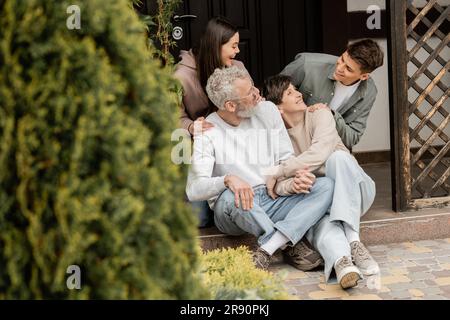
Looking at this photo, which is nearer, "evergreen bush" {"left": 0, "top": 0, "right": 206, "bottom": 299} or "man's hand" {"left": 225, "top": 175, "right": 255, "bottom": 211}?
"evergreen bush" {"left": 0, "top": 0, "right": 206, "bottom": 299}

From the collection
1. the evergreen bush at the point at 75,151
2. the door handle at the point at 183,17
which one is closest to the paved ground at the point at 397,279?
the evergreen bush at the point at 75,151

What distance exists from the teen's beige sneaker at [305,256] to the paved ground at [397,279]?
0.14ft

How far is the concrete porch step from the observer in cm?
461

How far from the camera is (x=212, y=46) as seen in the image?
14.7ft

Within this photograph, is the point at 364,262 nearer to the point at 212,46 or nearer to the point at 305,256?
the point at 305,256

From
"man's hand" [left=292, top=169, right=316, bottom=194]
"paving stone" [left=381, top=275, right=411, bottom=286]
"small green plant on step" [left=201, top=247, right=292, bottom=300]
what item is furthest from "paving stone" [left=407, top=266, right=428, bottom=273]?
"small green plant on step" [left=201, top=247, right=292, bottom=300]

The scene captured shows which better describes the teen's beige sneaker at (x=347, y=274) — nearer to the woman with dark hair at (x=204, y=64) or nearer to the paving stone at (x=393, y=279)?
the paving stone at (x=393, y=279)

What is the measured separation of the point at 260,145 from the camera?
4227 mm

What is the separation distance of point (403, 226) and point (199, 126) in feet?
5.05

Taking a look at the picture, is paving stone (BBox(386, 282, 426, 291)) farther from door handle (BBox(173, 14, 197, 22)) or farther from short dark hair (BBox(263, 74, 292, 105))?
door handle (BBox(173, 14, 197, 22))

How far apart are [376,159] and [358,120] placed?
7.70ft

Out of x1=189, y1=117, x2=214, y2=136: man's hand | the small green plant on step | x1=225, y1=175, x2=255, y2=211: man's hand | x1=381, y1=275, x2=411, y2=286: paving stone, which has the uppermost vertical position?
x1=189, y1=117, x2=214, y2=136: man's hand

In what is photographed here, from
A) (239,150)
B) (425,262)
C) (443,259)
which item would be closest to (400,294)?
(425,262)

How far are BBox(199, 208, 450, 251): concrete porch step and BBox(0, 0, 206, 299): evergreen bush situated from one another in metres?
2.71
